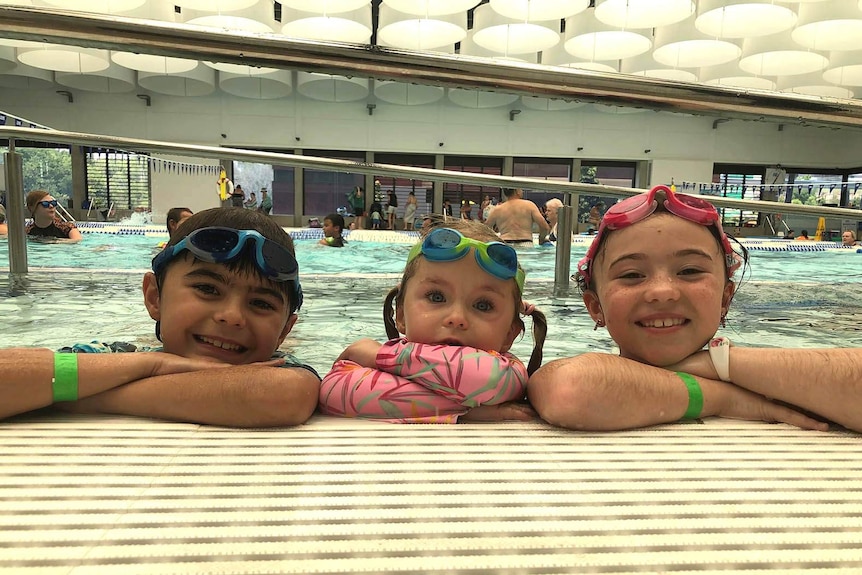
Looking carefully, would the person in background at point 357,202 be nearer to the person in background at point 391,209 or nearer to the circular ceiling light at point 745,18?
the person in background at point 391,209

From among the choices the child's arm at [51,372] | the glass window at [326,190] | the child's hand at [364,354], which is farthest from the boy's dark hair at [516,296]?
the glass window at [326,190]

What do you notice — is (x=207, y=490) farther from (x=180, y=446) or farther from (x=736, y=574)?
(x=736, y=574)

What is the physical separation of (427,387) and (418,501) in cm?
49

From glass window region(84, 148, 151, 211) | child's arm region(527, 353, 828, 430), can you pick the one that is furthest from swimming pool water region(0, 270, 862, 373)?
glass window region(84, 148, 151, 211)

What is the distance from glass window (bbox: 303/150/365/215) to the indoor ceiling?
4.40 meters

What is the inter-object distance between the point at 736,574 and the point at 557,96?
1.31 meters

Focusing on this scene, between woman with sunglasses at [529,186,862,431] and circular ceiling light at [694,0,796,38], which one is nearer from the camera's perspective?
woman with sunglasses at [529,186,862,431]

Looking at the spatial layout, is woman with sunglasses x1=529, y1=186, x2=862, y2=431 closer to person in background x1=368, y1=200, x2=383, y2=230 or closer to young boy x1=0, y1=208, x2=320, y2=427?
young boy x1=0, y1=208, x2=320, y2=427

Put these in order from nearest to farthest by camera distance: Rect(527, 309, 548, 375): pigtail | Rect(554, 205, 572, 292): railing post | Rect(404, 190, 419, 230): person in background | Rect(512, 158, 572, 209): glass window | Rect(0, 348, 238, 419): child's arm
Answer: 1. Rect(0, 348, 238, 419): child's arm
2. Rect(527, 309, 548, 375): pigtail
3. Rect(554, 205, 572, 292): railing post
4. Rect(404, 190, 419, 230): person in background
5. Rect(512, 158, 572, 209): glass window

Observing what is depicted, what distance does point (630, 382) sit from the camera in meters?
1.15

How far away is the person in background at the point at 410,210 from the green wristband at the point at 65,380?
15329 millimetres

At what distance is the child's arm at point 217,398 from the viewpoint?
3.61ft

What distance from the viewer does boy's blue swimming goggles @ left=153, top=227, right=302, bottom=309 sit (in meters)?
1.33

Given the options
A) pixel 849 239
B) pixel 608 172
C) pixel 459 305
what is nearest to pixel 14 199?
pixel 459 305
